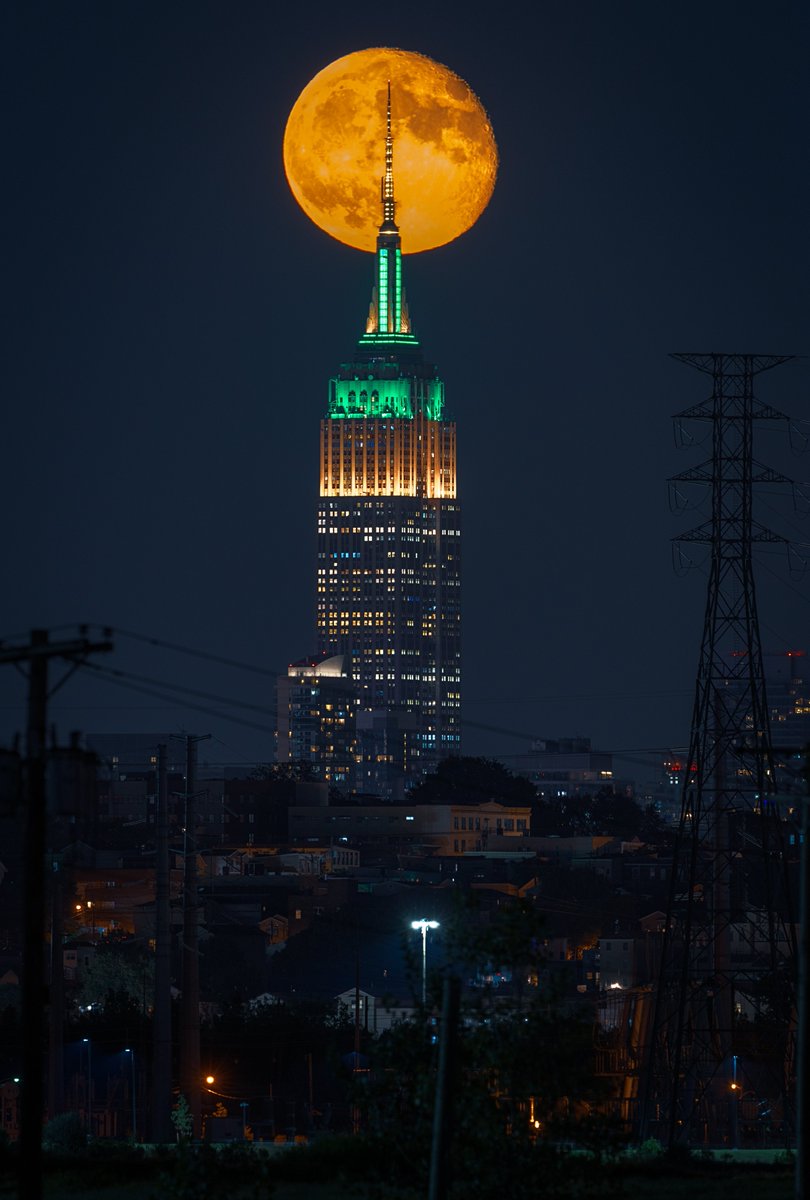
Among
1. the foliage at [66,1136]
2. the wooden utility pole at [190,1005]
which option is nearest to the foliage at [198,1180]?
the foliage at [66,1136]

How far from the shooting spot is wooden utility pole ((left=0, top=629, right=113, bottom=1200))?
2478cm

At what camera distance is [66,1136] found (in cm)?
4631

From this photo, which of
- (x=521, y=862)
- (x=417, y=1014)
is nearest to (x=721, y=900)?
(x=417, y=1014)

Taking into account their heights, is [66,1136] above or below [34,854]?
below

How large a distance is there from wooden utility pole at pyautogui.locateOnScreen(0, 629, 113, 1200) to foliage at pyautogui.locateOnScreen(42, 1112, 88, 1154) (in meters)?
20.8

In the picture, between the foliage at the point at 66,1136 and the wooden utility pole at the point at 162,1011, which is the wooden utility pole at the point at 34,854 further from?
the wooden utility pole at the point at 162,1011

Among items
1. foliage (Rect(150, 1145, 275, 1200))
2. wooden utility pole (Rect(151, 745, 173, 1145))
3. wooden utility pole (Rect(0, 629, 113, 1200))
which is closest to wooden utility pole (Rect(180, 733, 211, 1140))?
wooden utility pole (Rect(151, 745, 173, 1145))

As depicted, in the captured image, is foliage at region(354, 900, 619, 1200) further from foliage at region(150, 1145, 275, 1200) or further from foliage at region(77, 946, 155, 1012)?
foliage at region(77, 946, 155, 1012)

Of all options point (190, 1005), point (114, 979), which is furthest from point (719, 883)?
point (114, 979)

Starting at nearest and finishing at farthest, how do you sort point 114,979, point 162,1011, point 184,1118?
point 162,1011
point 184,1118
point 114,979

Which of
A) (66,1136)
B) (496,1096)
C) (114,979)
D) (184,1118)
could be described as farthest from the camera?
(114,979)

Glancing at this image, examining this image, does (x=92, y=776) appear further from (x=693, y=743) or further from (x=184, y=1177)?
(x=693, y=743)

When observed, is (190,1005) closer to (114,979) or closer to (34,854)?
(34,854)

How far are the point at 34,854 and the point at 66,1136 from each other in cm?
2267
